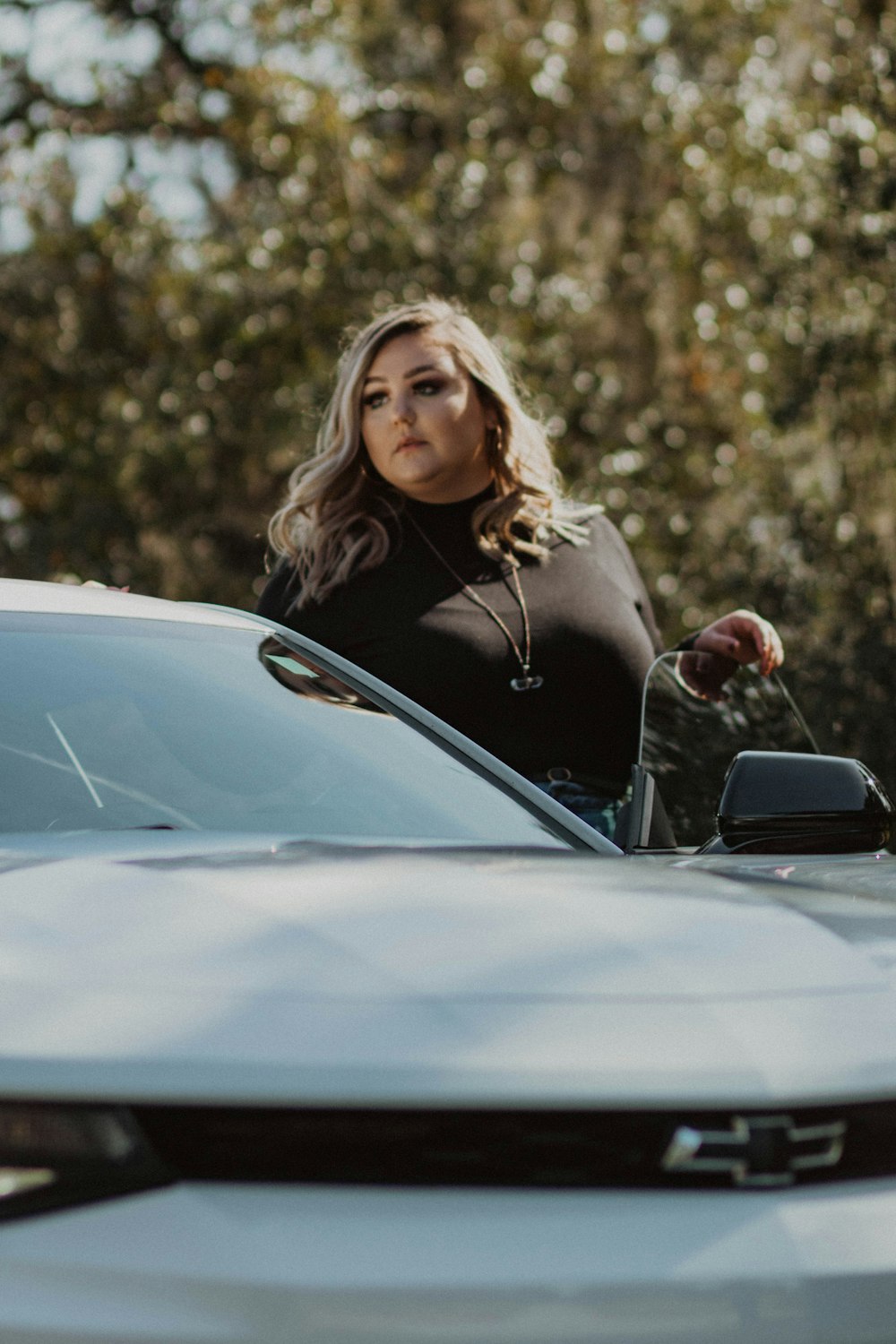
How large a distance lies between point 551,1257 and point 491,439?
8.90 ft

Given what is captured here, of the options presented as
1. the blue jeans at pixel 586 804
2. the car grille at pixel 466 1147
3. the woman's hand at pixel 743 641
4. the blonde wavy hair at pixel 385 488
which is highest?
the blonde wavy hair at pixel 385 488

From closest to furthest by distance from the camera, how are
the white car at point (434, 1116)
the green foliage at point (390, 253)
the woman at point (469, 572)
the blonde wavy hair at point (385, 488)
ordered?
1. the white car at point (434, 1116)
2. the woman at point (469, 572)
3. the blonde wavy hair at point (385, 488)
4. the green foliage at point (390, 253)

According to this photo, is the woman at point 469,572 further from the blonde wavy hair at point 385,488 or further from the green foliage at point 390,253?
the green foliage at point 390,253

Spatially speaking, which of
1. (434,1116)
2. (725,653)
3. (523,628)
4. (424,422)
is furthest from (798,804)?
(424,422)

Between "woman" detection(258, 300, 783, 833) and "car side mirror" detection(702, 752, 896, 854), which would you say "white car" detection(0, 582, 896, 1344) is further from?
"woman" detection(258, 300, 783, 833)

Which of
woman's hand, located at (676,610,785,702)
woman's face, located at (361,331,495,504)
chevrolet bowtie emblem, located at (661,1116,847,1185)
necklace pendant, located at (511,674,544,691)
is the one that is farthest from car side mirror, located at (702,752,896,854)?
woman's face, located at (361,331,495,504)

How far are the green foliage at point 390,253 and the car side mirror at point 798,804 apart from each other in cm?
852

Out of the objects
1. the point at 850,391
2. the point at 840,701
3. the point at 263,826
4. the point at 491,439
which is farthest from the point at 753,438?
the point at 263,826

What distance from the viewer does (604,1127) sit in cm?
136

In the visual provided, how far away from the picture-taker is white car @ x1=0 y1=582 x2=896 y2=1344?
1250 mm

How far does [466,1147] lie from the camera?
1.34 m

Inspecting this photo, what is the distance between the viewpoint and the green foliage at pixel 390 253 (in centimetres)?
1149

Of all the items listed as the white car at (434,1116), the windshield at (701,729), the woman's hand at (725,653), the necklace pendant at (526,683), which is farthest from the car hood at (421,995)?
the necklace pendant at (526,683)

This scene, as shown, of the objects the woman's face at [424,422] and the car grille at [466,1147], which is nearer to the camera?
the car grille at [466,1147]
